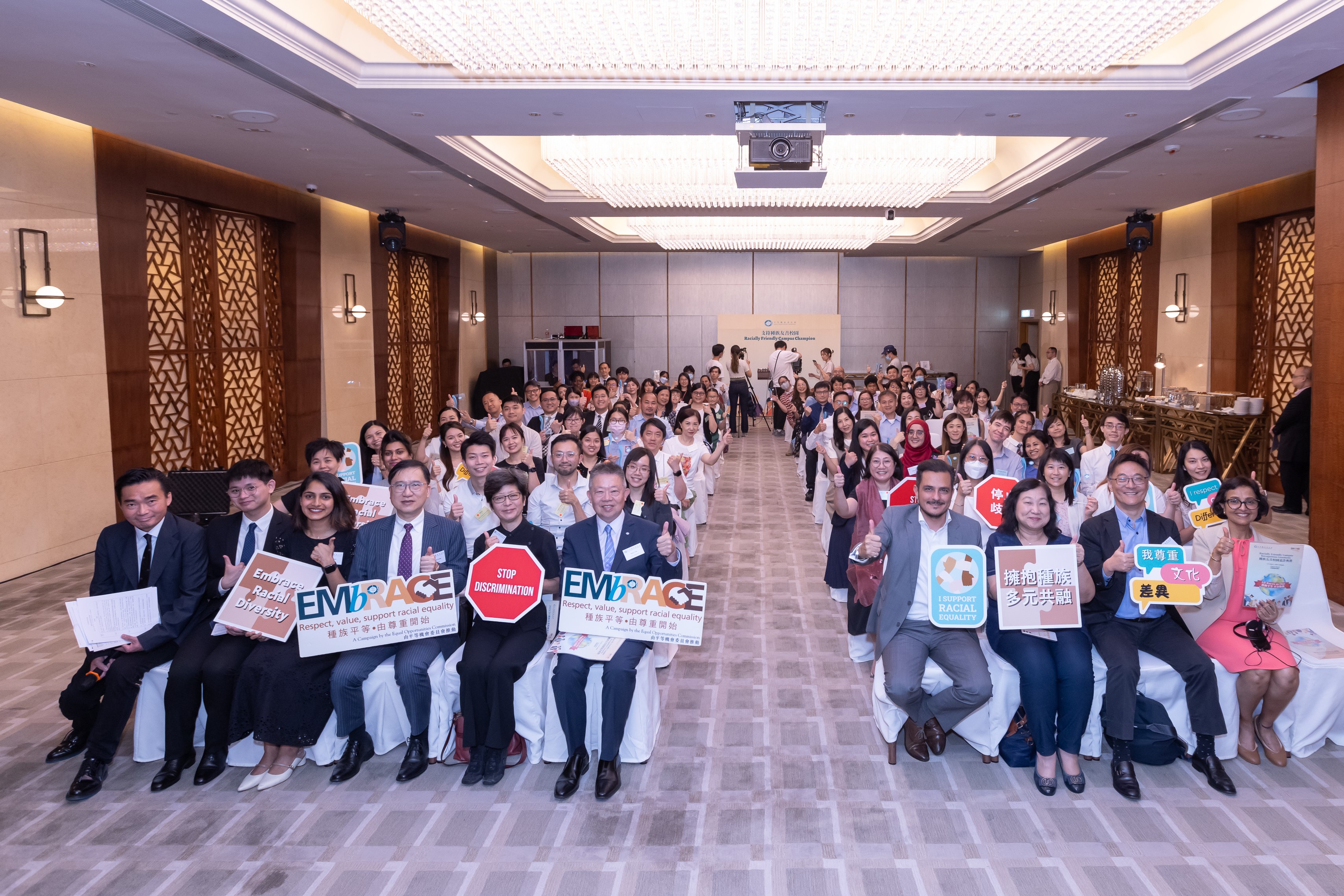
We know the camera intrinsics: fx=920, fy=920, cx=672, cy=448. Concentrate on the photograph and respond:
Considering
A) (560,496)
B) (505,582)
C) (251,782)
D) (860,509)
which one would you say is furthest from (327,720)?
(860,509)

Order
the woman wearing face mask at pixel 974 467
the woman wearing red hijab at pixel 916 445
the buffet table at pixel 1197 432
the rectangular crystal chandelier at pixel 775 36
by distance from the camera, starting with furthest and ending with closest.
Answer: the buffet table at pixel 1197 432 < the woman wearing red hijab at pixel 916 445 < the woman wearing face mask at pixel 974 467 < the rectangular crystal chandelier at pixel 775 36

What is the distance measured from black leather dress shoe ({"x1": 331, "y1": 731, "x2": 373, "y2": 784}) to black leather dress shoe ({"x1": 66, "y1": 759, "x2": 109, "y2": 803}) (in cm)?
96

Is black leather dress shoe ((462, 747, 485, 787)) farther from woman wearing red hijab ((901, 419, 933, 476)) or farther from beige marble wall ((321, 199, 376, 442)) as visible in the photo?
beige marble wall ((321, 199, 376, 442))

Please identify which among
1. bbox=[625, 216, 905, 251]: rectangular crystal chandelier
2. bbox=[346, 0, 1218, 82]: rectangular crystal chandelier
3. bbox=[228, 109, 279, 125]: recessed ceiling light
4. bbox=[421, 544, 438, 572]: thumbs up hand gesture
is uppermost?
bbox=[625, 216, 905, 251]: rectangular crystal chandelier

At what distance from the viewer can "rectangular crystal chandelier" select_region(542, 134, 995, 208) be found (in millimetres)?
8969

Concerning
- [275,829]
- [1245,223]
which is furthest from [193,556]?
[1245,223]

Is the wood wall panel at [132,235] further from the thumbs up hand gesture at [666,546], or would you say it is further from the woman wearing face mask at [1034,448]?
the woman wearing face mask at [1034,448]

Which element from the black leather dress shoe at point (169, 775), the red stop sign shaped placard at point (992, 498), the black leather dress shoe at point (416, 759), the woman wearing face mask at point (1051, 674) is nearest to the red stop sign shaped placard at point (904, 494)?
the red stop sign shaped placard at point (992, 498)

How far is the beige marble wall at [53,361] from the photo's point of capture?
7.07m

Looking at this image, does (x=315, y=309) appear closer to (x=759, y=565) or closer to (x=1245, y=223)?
(x=759, y=565)

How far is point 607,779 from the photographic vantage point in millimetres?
3939

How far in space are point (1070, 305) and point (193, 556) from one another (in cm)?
1638

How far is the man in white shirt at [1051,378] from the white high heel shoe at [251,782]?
564 inches

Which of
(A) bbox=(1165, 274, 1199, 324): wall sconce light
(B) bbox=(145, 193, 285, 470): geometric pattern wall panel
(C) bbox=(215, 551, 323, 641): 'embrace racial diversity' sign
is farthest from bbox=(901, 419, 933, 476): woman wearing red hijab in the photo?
(A) bbox=(1165, 274, 1199, 324): wall sconce light
